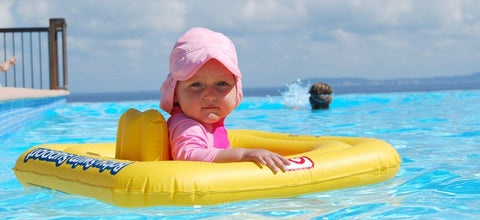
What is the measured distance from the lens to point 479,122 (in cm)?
699

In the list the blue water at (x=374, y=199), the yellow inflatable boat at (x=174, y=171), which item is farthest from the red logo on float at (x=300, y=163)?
the blue water at (x=374, y=199)

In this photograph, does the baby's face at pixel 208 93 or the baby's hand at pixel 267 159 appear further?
the baby's face at pixel 208 93

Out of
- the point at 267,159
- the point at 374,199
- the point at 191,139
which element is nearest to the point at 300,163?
the point at 267,159

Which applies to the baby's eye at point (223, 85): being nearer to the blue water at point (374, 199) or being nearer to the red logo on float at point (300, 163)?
the red logo on float at point (300, 163)

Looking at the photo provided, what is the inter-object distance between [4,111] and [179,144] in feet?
12.7

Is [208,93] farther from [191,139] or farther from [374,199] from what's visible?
[374,199]

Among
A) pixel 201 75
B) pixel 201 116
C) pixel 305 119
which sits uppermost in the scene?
pixel 201 75

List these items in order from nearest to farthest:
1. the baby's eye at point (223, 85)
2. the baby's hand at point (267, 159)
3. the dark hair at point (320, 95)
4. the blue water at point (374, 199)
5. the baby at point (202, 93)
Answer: the blue water at point (374, 199)
the baby's hand at point (267, 159)
the baby at point (202, 93)
the baby's eye at point (223, 85)
the dark hair at point (320, 95)

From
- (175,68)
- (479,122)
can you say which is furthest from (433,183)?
(479,122)

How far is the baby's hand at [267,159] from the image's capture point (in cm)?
259

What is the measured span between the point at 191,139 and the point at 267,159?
438mm

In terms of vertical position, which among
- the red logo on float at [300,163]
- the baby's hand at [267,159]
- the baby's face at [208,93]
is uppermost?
the baby's face at [208,93]

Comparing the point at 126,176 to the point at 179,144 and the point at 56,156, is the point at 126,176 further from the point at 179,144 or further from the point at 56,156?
the point at 56,156

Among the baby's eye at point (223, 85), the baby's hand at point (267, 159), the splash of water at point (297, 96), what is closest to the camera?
the baby's hand at point (267, 159)
